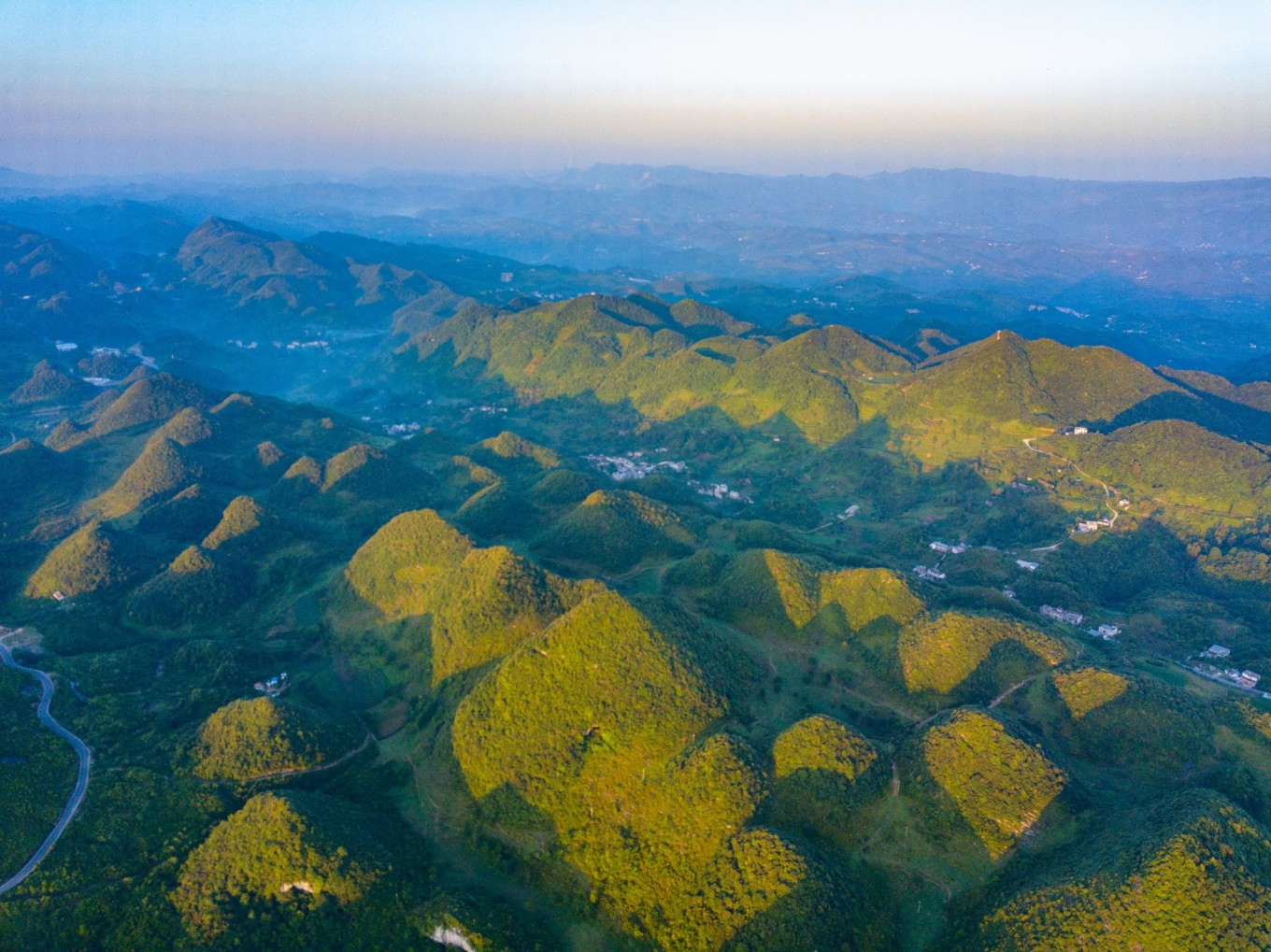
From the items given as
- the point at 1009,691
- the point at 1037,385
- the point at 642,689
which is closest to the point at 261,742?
the point at 642,689

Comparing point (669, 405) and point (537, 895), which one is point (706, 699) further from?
point (669, 405)

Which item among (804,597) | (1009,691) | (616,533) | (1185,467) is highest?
(1185,467)

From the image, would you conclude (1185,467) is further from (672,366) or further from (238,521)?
(238,521)

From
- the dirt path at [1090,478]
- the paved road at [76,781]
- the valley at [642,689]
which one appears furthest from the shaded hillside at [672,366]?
the paved road at [76,781]

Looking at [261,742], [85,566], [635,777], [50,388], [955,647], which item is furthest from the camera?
[50,388]

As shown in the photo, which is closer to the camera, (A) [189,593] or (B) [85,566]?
(A) [189,593]

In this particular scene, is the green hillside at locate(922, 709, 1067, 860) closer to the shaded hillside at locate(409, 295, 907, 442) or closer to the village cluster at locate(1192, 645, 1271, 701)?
the village cluster at locate(1192, 645, 1271, 701)

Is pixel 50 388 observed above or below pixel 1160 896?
below

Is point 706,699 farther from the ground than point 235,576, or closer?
farther from the ground

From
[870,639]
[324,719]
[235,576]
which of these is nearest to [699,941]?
[870,639]
